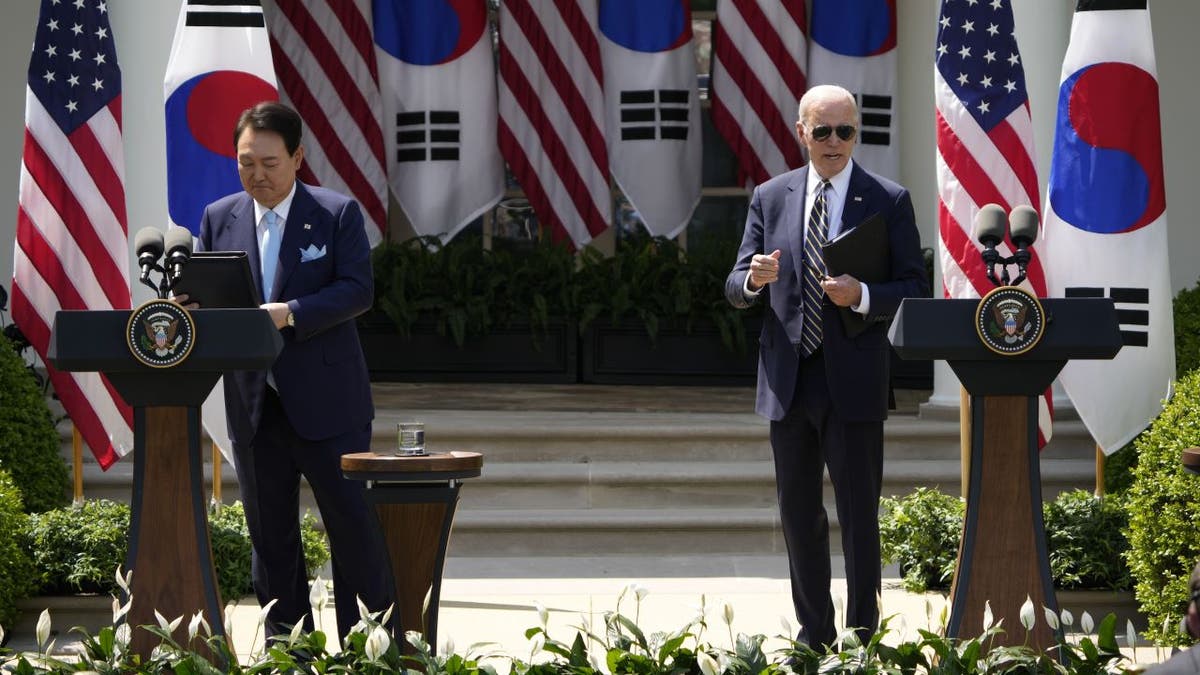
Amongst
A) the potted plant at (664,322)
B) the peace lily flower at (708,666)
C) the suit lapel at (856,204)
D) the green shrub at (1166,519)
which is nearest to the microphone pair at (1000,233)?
the suit lapel at (856,204)

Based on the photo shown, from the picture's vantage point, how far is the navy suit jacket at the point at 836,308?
5379 millimetres

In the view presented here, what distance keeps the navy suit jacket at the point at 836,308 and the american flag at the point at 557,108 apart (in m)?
7.68

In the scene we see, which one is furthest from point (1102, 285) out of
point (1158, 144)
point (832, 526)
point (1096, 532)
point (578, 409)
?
point (578, 409)

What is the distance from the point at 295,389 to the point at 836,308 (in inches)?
70.2

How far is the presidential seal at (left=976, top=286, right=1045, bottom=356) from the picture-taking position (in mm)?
4969

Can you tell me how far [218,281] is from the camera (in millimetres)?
5074

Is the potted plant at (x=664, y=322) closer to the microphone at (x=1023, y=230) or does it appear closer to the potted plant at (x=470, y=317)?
the potted plant at (x=470, y=317)

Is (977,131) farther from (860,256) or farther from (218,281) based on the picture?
(218,281)

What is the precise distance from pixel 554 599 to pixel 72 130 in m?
3.23

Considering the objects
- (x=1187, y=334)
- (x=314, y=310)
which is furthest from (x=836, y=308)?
(x=1187, y=334)

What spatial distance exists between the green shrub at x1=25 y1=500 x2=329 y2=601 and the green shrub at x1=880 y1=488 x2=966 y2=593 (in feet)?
8.58

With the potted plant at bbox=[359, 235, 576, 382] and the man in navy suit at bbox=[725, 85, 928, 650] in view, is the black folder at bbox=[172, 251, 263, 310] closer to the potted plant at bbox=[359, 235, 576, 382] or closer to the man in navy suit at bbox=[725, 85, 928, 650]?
the man in navy suit at bbox=[725, 85, 928, 650]

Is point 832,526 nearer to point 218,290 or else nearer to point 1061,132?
point 1061,132

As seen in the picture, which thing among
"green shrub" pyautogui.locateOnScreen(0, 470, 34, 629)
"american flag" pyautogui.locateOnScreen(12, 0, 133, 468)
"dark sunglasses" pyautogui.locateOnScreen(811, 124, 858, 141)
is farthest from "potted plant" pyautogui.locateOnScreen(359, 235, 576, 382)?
"dark sunglasses" pyautogui.locateOnScreen(811, 124, 858, 141)
